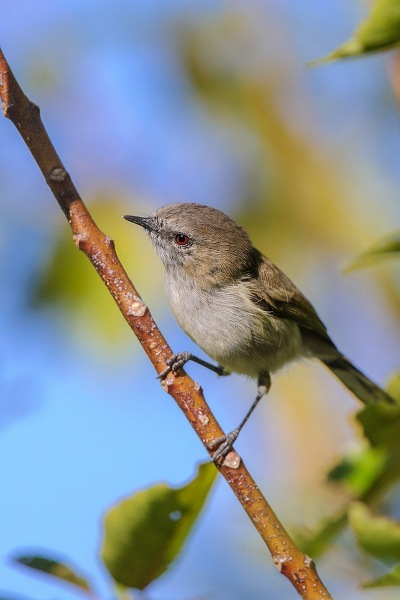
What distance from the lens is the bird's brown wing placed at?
3766mm

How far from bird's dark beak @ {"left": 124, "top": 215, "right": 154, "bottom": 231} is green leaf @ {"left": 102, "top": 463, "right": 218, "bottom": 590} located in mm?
1961

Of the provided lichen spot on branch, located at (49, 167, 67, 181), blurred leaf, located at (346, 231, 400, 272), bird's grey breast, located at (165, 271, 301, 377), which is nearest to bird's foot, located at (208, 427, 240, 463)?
blurred leaf, located at (346, 231, 400, 272)

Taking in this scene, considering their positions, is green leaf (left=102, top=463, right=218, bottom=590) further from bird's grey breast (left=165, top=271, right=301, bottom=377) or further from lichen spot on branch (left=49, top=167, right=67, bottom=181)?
bird's grey breast (left=165, top=271, right=301, bottom=377)

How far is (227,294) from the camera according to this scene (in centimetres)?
356

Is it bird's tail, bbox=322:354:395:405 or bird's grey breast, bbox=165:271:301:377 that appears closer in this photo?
bird's grey breast, bbox=165:271:301:377

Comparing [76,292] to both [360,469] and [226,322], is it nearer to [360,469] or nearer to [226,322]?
[226,322]

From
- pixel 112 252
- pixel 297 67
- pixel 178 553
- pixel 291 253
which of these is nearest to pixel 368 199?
pixel 291 253

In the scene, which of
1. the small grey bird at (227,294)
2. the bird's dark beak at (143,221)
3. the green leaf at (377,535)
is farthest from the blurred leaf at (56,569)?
the bird's dark beak at (143,221)

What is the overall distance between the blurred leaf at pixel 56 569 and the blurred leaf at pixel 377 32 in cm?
131

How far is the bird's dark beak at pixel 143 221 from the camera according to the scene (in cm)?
364

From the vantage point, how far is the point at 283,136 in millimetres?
4215

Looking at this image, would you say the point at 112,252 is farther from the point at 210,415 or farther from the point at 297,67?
the point at 297,67

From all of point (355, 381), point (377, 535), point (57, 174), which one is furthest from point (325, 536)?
point (355, 381)

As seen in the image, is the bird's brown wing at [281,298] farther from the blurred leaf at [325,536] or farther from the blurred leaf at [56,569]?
the blurred leaf at [56,569]
